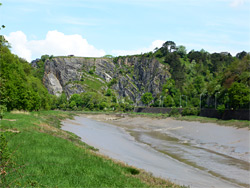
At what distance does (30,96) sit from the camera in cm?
6062

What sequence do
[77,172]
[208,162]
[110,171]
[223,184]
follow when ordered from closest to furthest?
[77,172] → [110,171] → [223,184] → [208,162]

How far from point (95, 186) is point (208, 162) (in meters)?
16.2

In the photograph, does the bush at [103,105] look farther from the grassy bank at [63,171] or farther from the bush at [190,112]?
the grassy bank at [63,171]

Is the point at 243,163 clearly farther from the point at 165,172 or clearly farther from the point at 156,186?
the point at 156,186

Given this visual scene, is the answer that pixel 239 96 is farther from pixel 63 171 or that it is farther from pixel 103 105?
pixel 103 105

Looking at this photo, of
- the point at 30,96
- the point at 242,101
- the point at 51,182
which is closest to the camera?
the point at 51,182

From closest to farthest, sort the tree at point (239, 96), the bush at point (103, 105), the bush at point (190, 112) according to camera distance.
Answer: the tree at point (239, 96), the bush at point (190, 112), the bush at point (103, 105)

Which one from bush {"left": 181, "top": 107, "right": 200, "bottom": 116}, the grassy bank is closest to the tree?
bush {"left": 181, "top": 107, "right": 200, "bottom": 116}

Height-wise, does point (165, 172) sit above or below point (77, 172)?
below

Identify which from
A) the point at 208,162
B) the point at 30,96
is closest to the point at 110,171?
the point at 208,162

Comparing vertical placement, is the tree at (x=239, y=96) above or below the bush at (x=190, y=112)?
above

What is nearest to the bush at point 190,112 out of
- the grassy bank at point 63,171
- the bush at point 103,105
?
the bush at point 103,105

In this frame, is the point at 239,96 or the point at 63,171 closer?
the point at 63,171

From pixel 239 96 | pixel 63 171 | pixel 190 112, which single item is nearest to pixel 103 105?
pixel 190 112
